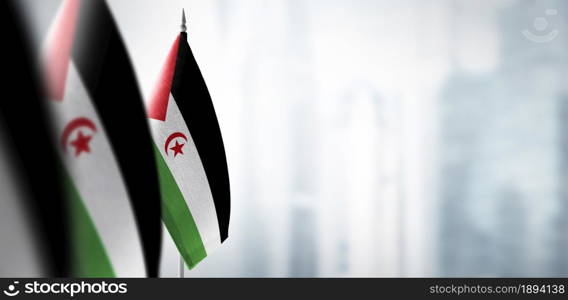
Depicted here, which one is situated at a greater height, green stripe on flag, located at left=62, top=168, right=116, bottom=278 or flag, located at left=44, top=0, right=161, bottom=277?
flag, located at left=44, top=0, right=161, bottom=277

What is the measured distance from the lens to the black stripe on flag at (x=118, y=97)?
564 millimetres

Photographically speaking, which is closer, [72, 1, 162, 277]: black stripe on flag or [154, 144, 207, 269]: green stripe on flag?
[72, 1, 162, 277]: black stripe on flag

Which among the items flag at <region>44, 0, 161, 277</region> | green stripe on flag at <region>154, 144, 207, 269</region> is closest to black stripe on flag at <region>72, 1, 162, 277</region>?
flag at <region>44, 0, 161, 277</region>

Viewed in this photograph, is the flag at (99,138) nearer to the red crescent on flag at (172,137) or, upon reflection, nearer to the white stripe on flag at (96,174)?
the white stripe on flag at (96,174)

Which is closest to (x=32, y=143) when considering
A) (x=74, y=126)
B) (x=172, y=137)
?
(x=74, y=126)

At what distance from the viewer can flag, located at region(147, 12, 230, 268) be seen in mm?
926

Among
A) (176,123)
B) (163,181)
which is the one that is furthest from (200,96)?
(163,181)


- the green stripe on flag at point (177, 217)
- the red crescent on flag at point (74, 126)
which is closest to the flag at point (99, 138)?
the red crescent on flag at point (74, 126)

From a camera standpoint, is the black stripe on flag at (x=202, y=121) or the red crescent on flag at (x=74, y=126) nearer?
the red crescent on flag at (x=74, y=126)

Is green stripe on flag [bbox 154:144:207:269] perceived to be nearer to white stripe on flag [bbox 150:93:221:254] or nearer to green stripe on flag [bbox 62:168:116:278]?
white stripe on flag [bbox 150:93:221:254]

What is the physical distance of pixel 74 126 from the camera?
0.54m

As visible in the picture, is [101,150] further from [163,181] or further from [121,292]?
[163,181]

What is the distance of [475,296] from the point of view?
36.6 inches

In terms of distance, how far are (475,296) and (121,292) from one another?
68 centimetres
